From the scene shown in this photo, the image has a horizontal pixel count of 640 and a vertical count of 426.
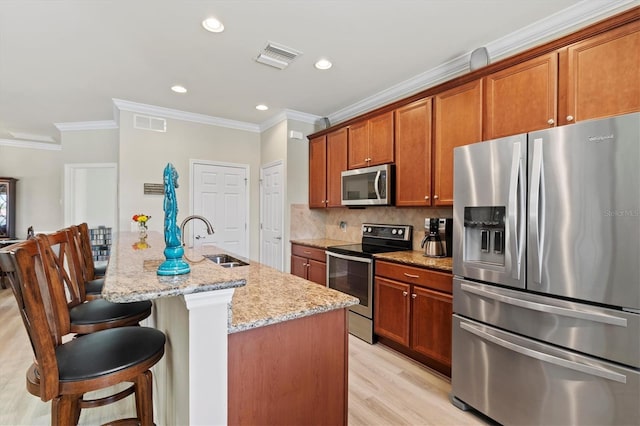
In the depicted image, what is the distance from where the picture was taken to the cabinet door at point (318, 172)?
422 centimetres

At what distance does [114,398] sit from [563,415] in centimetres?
227

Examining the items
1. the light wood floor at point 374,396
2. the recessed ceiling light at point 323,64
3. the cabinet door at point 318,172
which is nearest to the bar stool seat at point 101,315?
the light wood floor at point 374,396

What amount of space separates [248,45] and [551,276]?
9.04 feet

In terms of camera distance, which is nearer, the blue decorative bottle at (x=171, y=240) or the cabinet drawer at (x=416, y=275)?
the blue decorative bottle at (x=171, y=240)

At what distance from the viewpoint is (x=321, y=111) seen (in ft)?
14.4

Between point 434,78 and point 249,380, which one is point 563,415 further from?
point 434,78

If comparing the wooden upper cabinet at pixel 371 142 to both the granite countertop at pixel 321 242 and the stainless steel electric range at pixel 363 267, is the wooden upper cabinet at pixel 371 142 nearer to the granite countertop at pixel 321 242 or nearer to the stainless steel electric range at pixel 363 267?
the stainless steel electric range at pixel 363 267

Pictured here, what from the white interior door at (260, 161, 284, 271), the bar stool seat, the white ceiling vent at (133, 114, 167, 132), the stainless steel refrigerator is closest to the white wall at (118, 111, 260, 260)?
the white ceiling vent at (133, 114, 167, 132)

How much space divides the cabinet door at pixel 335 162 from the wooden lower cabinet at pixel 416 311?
1.33 metres

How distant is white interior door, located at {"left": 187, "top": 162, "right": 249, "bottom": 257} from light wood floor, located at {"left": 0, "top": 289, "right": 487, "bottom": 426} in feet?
7.54

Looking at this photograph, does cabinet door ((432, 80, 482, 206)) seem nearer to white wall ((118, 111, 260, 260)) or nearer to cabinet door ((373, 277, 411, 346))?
cabinet door ((373, 277, 411, 346))

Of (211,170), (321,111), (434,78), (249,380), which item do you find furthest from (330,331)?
(211,170)

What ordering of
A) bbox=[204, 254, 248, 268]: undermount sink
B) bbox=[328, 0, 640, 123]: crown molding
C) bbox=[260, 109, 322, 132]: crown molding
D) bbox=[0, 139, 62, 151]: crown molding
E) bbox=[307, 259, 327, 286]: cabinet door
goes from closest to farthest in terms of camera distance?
bbox=[328, 0, 640, 123]: crown molding < bbox=[204, 254, 248, 268]: undermount sink < bbox=[307, 259, 327, 286]: cabinet door < bbox=[260, 109, 322, 132]: crown molding < bbox=[0, 139, 62, 151]: crown molding

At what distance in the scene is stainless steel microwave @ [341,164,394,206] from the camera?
126 inches
